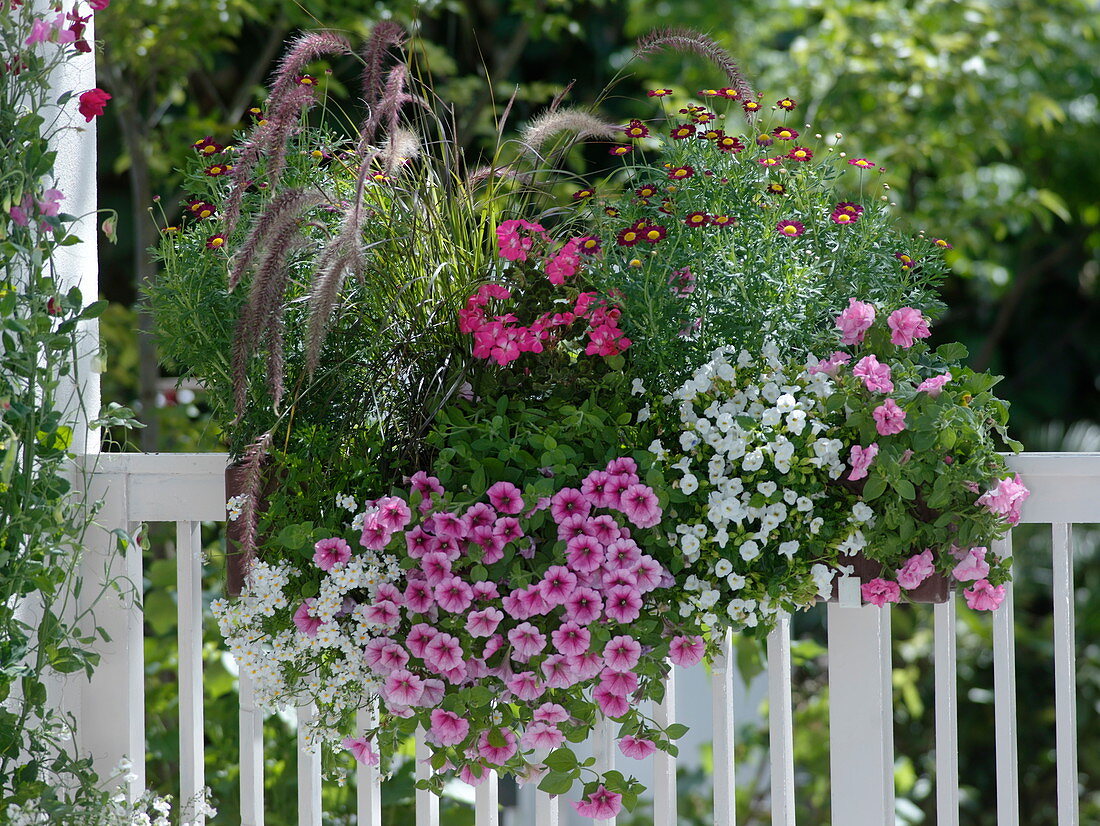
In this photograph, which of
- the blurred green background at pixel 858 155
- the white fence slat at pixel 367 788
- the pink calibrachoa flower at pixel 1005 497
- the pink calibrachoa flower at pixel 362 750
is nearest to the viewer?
the pink calibrachoa flower at pixel 1005 497

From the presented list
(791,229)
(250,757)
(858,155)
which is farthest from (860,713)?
(858,155)

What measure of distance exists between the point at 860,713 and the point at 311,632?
2.72 feet

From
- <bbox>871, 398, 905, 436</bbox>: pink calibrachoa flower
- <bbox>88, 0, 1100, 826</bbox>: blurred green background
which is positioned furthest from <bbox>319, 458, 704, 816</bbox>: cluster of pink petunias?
<bbox>88, 0, 1100, 826</bbox>: blurred green background

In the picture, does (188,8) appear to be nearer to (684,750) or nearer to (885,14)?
(885,14)

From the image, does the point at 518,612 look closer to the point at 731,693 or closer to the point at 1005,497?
the point at 731,693

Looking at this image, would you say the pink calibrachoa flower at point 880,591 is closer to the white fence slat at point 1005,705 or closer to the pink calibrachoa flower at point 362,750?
the white fence slat at point 1005,705

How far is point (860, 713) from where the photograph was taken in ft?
5.41

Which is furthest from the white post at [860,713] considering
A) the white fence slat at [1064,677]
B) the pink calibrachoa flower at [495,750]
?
the pink calibrachoa flower at [495,750]

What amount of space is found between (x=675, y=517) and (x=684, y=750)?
11.3 feet

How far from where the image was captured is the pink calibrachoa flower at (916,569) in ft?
4.82

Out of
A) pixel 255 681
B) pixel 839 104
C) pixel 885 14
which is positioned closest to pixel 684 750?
pixel 839 104

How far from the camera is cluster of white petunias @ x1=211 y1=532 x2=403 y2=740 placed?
1.50m

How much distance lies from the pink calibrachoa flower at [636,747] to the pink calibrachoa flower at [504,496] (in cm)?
37

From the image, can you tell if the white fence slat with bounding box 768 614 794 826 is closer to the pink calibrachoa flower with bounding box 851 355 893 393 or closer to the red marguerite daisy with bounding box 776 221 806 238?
the pink calibrachoa flower with bounding box 851 355 893 393
